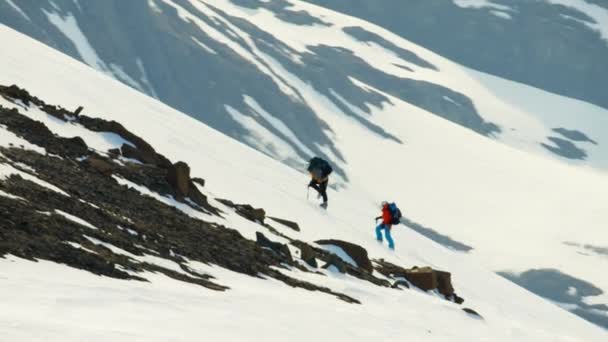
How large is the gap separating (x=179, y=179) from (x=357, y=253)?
4.59m

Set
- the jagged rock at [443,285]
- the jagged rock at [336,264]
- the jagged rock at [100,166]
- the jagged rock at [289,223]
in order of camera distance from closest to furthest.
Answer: the jagged rock at [100,166] → the jagged rock at [336,264] → the jagged rock at [443,285] → the jagged rock at [289,223]

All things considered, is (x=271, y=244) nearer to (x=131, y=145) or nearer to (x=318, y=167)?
(x=131, y=145)

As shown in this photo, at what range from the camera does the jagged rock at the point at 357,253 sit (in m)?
24.9

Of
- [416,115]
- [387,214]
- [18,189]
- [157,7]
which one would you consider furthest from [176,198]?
[416,115]

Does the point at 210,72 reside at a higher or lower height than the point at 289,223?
higher

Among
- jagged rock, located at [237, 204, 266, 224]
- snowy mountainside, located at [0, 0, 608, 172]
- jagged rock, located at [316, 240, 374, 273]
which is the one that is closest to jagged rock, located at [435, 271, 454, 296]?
jagged rock, located at [316, 240, 374, 273]

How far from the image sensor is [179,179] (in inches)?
920

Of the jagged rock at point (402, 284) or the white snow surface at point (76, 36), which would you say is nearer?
the jagged rock at point (402, 284)

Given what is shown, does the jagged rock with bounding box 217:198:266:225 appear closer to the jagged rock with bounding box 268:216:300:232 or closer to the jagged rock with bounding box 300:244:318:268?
the jagged rock with bounding box 268:216:300:232

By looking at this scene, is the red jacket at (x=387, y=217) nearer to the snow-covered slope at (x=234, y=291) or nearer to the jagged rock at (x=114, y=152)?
the snow-covered slope at (x=234, y=291)

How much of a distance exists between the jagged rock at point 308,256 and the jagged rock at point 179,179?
9.18ft

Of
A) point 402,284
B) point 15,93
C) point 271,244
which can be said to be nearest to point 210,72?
point 15,93

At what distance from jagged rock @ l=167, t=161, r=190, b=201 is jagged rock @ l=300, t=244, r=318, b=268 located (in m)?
2.80

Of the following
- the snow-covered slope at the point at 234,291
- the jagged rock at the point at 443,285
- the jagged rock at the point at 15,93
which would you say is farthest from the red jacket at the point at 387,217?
the jagged rock at the point at 15,93
